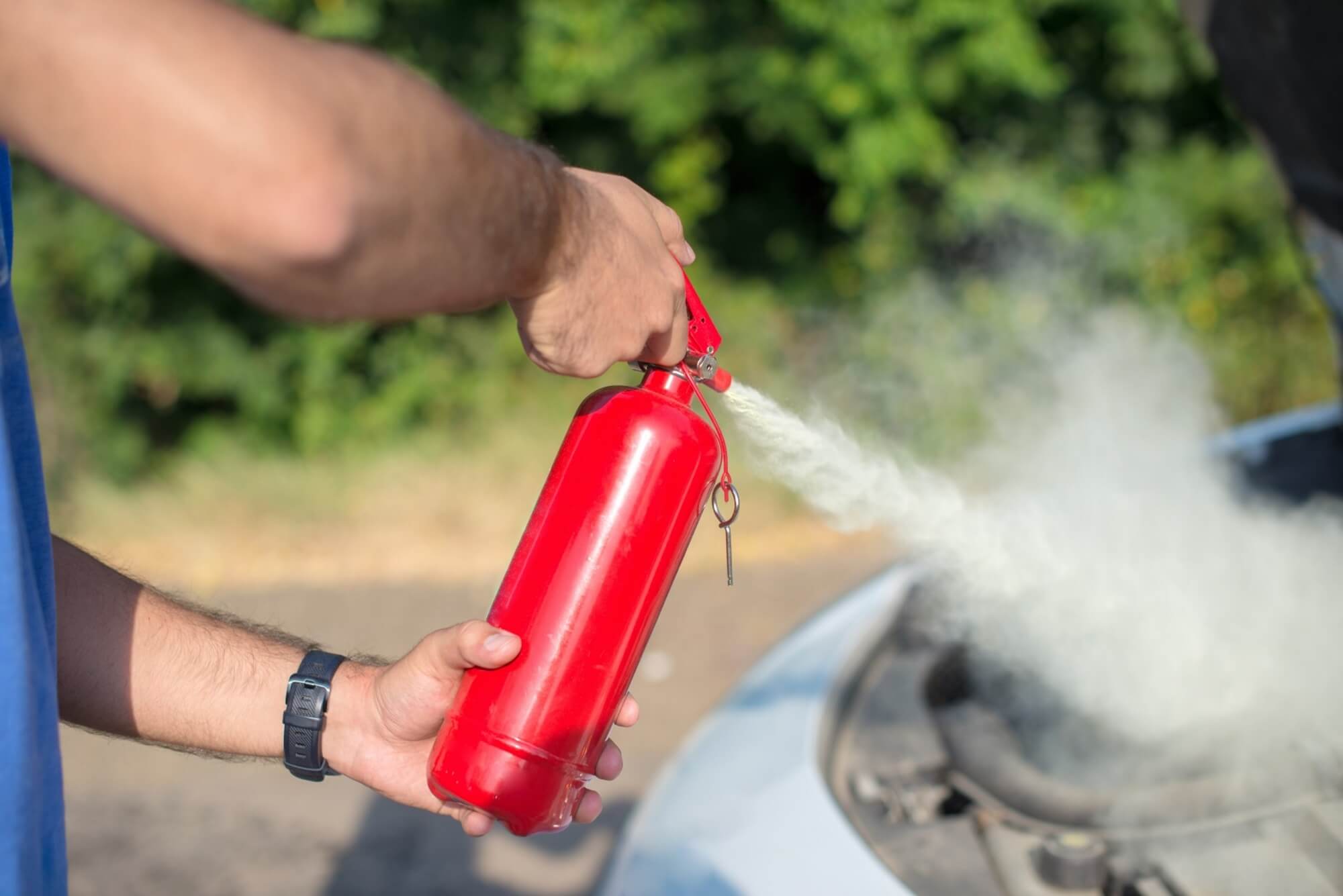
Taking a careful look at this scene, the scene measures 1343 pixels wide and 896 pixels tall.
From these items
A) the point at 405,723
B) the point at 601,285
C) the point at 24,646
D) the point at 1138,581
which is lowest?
the point at 24,646

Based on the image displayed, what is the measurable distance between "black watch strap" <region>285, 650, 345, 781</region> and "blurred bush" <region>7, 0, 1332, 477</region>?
457 centimetres

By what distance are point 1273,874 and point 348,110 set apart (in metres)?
1.58

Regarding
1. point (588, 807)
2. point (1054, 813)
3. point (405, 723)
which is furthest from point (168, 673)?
point (1054, 813)

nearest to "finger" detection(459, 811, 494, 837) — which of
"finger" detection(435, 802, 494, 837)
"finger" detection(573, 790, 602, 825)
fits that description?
"finger" detection(435, 802, 494, 837)

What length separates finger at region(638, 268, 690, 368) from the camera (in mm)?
1181

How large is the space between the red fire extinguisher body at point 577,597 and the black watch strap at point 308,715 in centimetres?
24

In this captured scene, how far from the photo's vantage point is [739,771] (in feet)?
6.35

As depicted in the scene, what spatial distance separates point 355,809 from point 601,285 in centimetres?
304

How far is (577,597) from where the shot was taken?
1.30 metres

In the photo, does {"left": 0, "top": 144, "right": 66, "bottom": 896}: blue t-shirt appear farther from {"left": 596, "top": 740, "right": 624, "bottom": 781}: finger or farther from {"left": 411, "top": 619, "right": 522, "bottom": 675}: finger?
{"left": 596, "top": 740, "right": 624, "bottom": 781}: finger

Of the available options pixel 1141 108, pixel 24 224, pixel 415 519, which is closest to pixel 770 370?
pixel 415 519

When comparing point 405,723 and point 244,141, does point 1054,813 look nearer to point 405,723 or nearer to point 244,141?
point 405,723

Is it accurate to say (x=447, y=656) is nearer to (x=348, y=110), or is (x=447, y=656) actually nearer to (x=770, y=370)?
(x=348, y=110)

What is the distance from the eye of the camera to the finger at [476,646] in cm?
129
